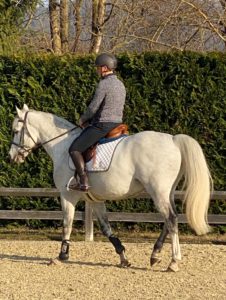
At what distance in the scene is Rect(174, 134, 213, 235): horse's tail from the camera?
25.5 feet

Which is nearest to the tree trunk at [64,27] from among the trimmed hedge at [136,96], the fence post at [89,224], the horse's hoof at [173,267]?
the trimmed hedge at [136,96]

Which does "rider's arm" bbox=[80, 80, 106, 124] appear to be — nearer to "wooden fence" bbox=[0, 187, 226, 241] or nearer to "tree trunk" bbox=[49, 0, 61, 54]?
"wooden fence" bbox=[0, 187, 226, 241]

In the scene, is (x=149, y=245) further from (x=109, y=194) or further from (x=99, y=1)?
(x=99, y=1)

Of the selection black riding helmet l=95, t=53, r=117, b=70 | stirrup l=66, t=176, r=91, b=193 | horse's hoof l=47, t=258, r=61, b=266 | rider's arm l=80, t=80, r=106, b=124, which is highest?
black riding helmet l=95, t=53, r=117, b=70

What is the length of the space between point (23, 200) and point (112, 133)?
439 centimetres

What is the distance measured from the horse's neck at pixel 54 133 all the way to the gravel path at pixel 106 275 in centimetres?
149

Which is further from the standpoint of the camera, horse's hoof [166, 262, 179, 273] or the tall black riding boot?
the tall black riding boot

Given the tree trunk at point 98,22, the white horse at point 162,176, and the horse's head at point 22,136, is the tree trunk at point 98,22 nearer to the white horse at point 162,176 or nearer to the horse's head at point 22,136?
the horse's head at point 22,136

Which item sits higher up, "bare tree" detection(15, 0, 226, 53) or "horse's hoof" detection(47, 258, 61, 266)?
"bare tree" detection(15, 0, 226, 53)

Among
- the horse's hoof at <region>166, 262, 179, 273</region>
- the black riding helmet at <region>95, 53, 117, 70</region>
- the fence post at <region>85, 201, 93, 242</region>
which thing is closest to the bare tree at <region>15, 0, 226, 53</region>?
the fence post at <region>85, 201, 93, 242</region>

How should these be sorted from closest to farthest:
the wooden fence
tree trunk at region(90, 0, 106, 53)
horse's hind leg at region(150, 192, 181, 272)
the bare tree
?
horse's hind leg at region(150, 192, 181, 272) < the wooden fence < the bare tree < tree trunk at region(90, 0, 106, 53)

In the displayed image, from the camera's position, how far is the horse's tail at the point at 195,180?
25.5 feet

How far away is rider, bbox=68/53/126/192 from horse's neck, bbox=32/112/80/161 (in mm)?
509

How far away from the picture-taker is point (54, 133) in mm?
8688
